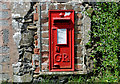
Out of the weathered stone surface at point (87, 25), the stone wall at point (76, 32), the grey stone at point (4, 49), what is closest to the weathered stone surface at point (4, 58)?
the grey stone at point (4, 49)

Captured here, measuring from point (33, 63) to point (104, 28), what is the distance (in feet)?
5.50

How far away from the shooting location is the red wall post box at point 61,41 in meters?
3.76

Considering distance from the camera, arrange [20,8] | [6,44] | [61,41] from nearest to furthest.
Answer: [61,41]
[20,8]
[6,44]

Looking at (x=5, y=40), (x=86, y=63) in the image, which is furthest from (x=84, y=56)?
(x=5, y=40)

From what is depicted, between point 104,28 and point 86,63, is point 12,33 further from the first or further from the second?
point 104,28

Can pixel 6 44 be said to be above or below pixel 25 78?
above

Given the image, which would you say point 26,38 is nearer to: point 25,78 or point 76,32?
point 25,78

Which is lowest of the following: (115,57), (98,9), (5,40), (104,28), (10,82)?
(10,82)

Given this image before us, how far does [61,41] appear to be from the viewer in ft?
12.5

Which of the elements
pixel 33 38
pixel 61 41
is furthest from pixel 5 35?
pixel 61 41

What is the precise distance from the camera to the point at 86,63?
3.93 metres

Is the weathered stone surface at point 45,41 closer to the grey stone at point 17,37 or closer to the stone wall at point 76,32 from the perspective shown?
the stone wall at point 76,32

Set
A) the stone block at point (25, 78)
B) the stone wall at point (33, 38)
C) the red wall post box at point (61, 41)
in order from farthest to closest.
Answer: the stone block at point (25, 78) < the stone wall at point (33, 38) < the red wall post box at point (61, 41)

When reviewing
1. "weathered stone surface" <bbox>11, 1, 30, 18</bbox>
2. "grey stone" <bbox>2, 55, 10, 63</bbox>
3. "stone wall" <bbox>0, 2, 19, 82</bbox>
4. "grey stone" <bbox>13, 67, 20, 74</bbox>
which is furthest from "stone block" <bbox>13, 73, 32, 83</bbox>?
"weathered stone surface" <bbox>11, 1, 30, 18</bbox>
